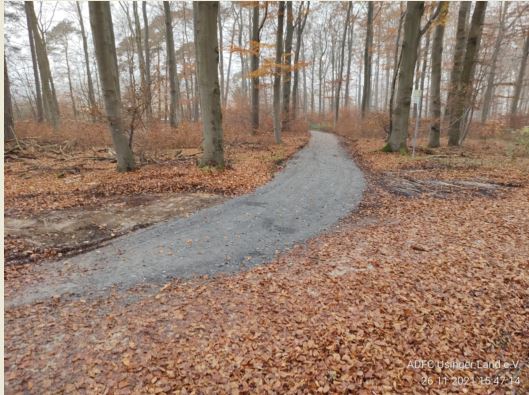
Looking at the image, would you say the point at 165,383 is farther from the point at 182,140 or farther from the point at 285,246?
the point at 182,140

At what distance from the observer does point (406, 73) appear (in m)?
12.5

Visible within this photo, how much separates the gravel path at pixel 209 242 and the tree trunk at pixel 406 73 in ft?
18.1

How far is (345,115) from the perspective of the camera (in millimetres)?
30094

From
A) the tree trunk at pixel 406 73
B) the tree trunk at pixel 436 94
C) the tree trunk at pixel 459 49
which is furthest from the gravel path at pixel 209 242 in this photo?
the tree trunk at pixel 459 49

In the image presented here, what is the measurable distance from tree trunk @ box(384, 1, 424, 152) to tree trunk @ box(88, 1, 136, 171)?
10.3 metres

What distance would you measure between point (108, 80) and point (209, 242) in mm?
6111

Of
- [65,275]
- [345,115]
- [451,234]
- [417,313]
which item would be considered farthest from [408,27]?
[345,115]

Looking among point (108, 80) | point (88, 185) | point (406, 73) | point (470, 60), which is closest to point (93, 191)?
point (88, 185)

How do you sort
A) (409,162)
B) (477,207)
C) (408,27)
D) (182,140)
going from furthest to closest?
(182,140)
(408,27)
(409,162)
(477,207)

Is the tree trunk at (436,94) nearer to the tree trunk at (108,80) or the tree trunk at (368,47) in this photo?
the tree trunk at (368,47)

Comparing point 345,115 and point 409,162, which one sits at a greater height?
point 345,115

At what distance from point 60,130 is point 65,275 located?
44.5ft

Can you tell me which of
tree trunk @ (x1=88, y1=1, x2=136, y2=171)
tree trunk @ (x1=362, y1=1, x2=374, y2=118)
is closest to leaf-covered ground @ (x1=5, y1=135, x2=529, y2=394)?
tree trunk @ (x1=88, y1=1, x2=136, y2=171)

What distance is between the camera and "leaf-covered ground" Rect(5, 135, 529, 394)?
9.14 ft
